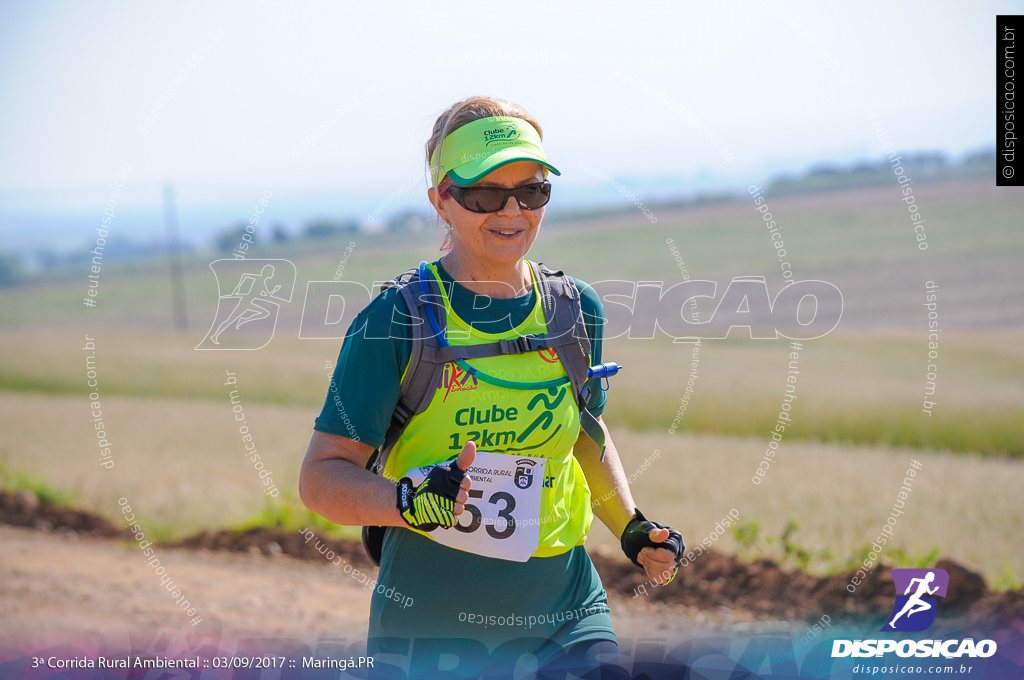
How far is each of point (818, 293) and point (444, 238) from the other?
42.7m

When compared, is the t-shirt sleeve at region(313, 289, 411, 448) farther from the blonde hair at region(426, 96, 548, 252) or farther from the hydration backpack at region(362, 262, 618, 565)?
the blonde hair at region(426, 96, 548, 252)

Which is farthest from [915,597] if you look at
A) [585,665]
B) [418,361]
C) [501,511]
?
[418,361]

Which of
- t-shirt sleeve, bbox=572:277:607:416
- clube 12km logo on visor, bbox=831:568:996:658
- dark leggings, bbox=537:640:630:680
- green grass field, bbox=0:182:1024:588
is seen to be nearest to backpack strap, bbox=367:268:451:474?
t-shirt sleeve, bbox=572:277:607:416

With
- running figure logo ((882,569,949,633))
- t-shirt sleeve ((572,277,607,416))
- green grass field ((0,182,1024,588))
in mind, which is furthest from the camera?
green grass field ((0,182,1024,588))

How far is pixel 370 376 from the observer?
2887 mm

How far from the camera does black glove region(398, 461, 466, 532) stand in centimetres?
280

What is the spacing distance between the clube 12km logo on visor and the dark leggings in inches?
91.1

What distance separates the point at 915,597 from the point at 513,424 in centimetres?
445

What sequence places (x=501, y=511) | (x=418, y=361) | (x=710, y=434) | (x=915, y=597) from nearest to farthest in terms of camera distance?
1. (x=418, y=361)
2. (x=501, y=511)
3. (x=915, y=597)
4. (x=710, y=434)

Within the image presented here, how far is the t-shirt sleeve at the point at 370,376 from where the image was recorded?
2.89 metres

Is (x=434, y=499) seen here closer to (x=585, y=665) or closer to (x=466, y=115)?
(x=585, y=665)

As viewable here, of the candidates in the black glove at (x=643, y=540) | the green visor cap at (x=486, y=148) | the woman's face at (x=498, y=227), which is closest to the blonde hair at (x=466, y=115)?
A: the green visor cap at (x=486, y=148)

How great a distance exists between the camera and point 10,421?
12.6 m

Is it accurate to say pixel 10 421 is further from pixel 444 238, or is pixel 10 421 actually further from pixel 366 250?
pixel 366 250
